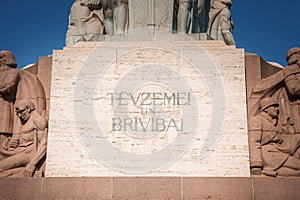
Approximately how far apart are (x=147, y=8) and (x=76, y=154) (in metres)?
3.68

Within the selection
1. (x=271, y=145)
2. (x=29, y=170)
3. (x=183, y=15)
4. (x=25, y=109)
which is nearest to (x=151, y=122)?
(x=271, y=145)

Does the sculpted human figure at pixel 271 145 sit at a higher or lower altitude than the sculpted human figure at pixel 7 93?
lower

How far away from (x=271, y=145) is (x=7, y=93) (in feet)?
17.5

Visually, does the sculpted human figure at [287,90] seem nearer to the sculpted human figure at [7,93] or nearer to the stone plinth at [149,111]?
the stone plinth at [149,111]

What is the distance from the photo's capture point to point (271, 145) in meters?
9.81

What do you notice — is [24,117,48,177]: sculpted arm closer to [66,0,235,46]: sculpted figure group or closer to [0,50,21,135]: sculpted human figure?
[0,50,21,135]: sculpted human figure

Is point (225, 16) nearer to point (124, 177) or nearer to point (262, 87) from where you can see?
point (262, 87)

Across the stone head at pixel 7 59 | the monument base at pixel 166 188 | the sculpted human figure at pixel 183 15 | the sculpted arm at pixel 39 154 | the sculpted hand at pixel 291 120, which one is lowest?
the monument base at pixel 166 188

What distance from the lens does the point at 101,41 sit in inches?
425

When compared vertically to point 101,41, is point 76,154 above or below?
below

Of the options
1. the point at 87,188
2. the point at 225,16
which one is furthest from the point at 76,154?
the point at 225,16

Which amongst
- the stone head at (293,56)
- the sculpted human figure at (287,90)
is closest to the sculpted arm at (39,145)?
the sculpted human figure at (287,90)

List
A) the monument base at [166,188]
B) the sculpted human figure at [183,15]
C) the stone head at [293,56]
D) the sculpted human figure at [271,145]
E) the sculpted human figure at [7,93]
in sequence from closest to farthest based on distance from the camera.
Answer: the monument base at [166,188], the sculpted human figure at [271,145], the sculpted human figure at [7,93], the stone head at [293,56], the sculpted human figure at [183,15]

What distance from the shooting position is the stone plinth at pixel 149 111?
9.44 metres
